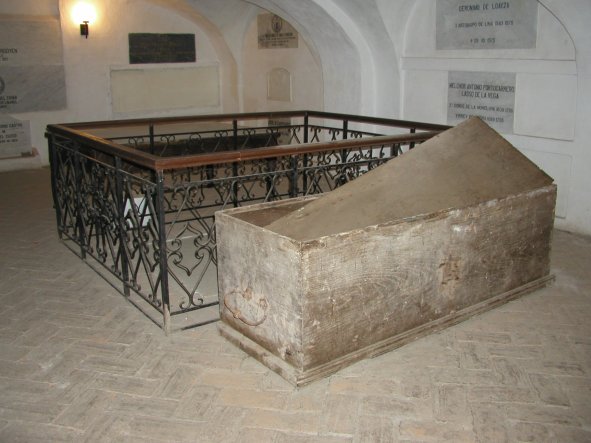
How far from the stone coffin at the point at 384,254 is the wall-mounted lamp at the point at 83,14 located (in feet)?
24.2

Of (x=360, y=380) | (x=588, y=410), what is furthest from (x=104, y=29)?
(x=588, y=410)

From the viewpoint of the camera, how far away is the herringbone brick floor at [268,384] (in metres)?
2.85

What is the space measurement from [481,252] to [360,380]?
1.22 meters

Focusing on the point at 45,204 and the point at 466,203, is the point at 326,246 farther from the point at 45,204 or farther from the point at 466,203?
the point at 45,204

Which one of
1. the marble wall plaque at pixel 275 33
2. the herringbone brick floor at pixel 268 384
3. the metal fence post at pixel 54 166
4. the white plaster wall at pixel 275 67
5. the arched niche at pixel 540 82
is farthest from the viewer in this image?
the marble wall plaque at pixel 275 33

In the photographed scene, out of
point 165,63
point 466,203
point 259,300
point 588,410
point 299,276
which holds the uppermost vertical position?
point 165,63

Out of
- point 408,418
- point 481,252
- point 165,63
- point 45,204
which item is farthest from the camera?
point 165,63

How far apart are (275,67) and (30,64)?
391 centimetres

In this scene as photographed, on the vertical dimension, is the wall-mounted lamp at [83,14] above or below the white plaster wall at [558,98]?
above

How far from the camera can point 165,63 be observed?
10.9 m

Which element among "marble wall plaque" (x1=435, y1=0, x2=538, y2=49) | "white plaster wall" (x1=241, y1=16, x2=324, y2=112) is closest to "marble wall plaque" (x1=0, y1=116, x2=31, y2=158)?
"white plaster wall" (x1=241, y1=16, x2=324, y2=112)

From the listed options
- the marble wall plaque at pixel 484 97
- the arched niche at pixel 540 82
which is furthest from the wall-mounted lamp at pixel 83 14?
the marble wall plaque at pixel 484 97

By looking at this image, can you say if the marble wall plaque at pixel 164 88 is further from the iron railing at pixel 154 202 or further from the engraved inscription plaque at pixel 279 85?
the iron railing at pixel 154 202

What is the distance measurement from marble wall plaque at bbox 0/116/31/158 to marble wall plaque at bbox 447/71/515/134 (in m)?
6.33
